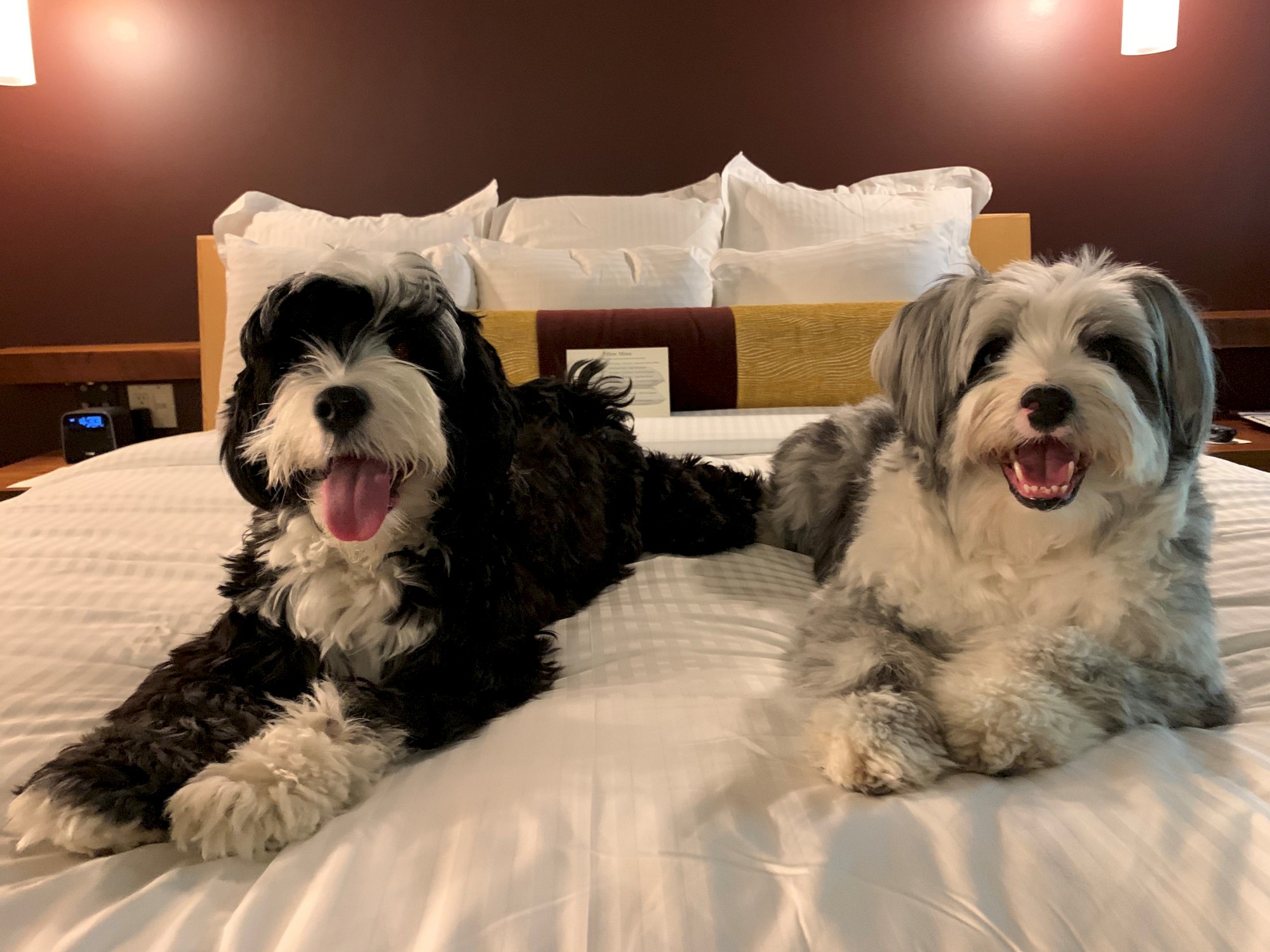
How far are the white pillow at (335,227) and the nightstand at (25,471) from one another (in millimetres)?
1245

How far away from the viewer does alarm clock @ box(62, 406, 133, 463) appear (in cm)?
385

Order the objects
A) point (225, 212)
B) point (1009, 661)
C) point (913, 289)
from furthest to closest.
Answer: point (225, 212) < point (913, 289) < point (1009, 661)

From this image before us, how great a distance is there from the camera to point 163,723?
111cm

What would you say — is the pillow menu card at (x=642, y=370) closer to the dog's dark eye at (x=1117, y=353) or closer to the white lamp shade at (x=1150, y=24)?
the dog's dark eye at (x=1117, y=353)

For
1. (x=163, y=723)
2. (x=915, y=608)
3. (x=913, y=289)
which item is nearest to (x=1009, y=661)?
(x=915, y=608)

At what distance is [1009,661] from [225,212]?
3.81 meters

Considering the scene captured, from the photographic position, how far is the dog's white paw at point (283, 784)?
909 millimetres

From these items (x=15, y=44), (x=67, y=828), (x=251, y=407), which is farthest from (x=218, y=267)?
(x=67, y=828)

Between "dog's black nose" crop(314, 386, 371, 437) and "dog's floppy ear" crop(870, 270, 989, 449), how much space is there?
2.90ft

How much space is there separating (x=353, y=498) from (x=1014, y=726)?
0.91m

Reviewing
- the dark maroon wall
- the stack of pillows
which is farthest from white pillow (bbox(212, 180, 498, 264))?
the dark maroon wall

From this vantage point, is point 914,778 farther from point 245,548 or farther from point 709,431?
point 709,431

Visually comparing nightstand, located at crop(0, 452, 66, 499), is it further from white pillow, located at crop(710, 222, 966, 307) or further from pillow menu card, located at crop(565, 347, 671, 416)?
white pillow, located at crop(710, 222, 966, 307)

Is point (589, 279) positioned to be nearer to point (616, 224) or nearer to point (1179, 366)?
point (616, 224)
